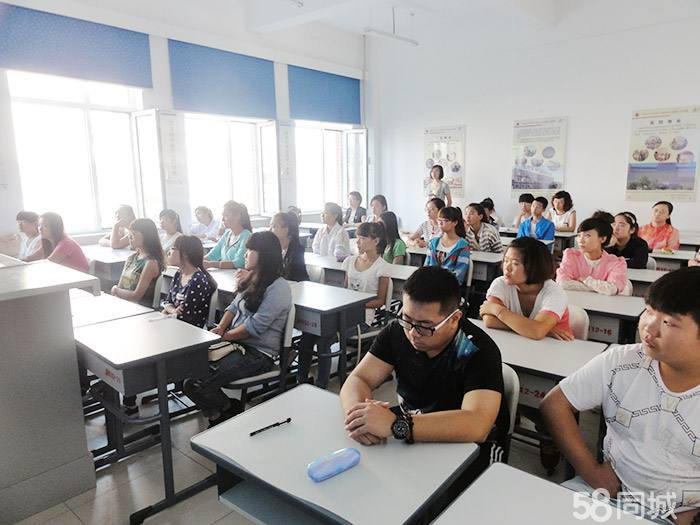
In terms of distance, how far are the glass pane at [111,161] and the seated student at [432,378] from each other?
5.70 metres

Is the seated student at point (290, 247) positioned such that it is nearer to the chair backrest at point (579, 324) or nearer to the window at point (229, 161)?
the chair backrest at point (579, 324)

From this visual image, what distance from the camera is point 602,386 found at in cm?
141

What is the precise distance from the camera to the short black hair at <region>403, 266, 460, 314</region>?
1.44m

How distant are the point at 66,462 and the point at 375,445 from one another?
1643 millimetres

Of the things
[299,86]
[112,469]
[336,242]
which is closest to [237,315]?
[112,469]

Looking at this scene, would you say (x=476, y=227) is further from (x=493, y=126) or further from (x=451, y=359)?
(x=451, y=359)

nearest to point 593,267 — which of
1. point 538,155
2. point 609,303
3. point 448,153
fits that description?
point 609,303

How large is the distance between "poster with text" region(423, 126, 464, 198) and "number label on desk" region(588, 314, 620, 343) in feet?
18.7

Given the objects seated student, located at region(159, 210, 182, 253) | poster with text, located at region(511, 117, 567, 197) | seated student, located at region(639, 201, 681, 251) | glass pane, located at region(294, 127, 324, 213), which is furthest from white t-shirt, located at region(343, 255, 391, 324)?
glass pane, located at region(294, 127, 324, 213)

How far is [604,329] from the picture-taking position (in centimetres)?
275

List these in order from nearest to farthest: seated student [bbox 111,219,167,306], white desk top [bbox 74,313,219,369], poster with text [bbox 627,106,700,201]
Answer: white desk top [bbox 74,313,219,369] < seated student [bbox 111,219,167,306] < poster with text [bbox 627,106,700,201]

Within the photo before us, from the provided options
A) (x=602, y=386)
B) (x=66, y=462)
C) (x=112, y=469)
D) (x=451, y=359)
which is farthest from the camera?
(x=112, y=469)

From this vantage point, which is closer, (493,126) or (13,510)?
(13,510)

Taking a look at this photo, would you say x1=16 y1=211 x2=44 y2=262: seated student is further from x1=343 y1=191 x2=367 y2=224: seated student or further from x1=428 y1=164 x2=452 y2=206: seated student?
x1=428 y1=164 x2=452 y2=206: seated student
